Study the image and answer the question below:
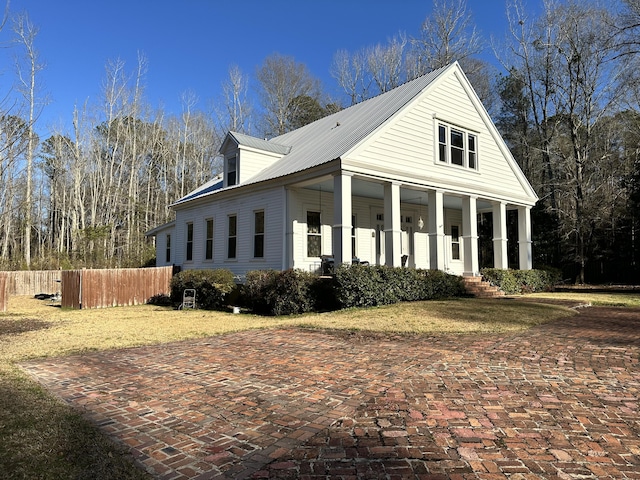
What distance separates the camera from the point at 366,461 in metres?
3.02

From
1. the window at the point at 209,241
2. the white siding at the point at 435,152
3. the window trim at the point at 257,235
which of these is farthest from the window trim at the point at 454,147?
the window at the point at 209,241

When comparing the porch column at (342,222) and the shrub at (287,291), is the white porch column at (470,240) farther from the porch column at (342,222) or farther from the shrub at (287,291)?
the shrub at (287,291)

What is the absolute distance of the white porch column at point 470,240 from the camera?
16.8 meters

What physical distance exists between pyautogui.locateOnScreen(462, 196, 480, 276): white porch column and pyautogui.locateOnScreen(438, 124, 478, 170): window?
5.38 feet

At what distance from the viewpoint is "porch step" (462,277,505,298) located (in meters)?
15.5

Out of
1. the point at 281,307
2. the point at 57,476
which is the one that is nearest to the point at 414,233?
the point at 281,307

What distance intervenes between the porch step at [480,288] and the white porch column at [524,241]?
4.24 meters

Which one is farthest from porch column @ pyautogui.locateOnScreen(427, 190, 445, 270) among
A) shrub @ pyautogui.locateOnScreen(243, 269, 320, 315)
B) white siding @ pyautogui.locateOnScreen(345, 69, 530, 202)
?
shrub @ pyautogui.locateOnScreen(243, 269, 320, 315)

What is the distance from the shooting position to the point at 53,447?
10.8 ft

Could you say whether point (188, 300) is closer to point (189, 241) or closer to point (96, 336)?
point (96, 336)

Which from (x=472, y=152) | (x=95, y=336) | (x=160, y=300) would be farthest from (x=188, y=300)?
(x=472, y=152)

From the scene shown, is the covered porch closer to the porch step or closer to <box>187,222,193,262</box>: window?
the porch step

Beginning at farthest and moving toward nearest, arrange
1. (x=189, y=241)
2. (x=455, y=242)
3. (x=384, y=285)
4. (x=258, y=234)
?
(x=455, y=242)
(x=189, y=241)
(x=258, y=234)
(x=384, y=285)

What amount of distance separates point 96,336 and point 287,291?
5.22m
